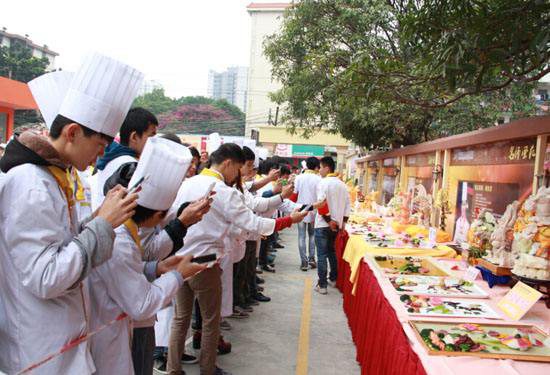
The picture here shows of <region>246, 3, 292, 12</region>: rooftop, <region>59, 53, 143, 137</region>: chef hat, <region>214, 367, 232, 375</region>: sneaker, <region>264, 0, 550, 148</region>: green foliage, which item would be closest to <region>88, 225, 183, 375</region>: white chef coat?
<region>59, 53, 143, 137</region>: chef hat

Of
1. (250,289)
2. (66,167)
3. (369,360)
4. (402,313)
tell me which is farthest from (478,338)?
(250,289)

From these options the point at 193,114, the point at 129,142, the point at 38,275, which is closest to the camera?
the point at 38,275

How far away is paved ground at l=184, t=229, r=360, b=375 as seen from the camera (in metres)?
3.59

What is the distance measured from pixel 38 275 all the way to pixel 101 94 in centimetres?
66

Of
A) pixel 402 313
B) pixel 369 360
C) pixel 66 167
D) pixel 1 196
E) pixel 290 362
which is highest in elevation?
pixel 66 167

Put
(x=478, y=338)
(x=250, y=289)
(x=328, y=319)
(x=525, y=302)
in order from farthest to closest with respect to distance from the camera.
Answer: (x=250, y=289)
(x=328, y=319)
(x=525, y=302)
(x=478, y=338)

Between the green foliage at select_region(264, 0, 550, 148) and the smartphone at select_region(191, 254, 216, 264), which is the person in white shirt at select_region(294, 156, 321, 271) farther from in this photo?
the smartphone at select_region(191, 254, 216, 264)

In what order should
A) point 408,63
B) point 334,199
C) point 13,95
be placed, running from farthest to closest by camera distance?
1. point 13,95
2. point 408,63
3. point 334,199

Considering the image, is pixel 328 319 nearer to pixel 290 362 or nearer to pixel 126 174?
pixel 290 362

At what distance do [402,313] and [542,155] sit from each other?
5.42ft

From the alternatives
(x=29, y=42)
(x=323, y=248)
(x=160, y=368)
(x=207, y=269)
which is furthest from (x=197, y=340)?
(x=29, y=42)

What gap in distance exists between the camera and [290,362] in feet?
12.1

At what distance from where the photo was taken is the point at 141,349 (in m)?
2.16

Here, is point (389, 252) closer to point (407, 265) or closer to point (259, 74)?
point (407, 265)
